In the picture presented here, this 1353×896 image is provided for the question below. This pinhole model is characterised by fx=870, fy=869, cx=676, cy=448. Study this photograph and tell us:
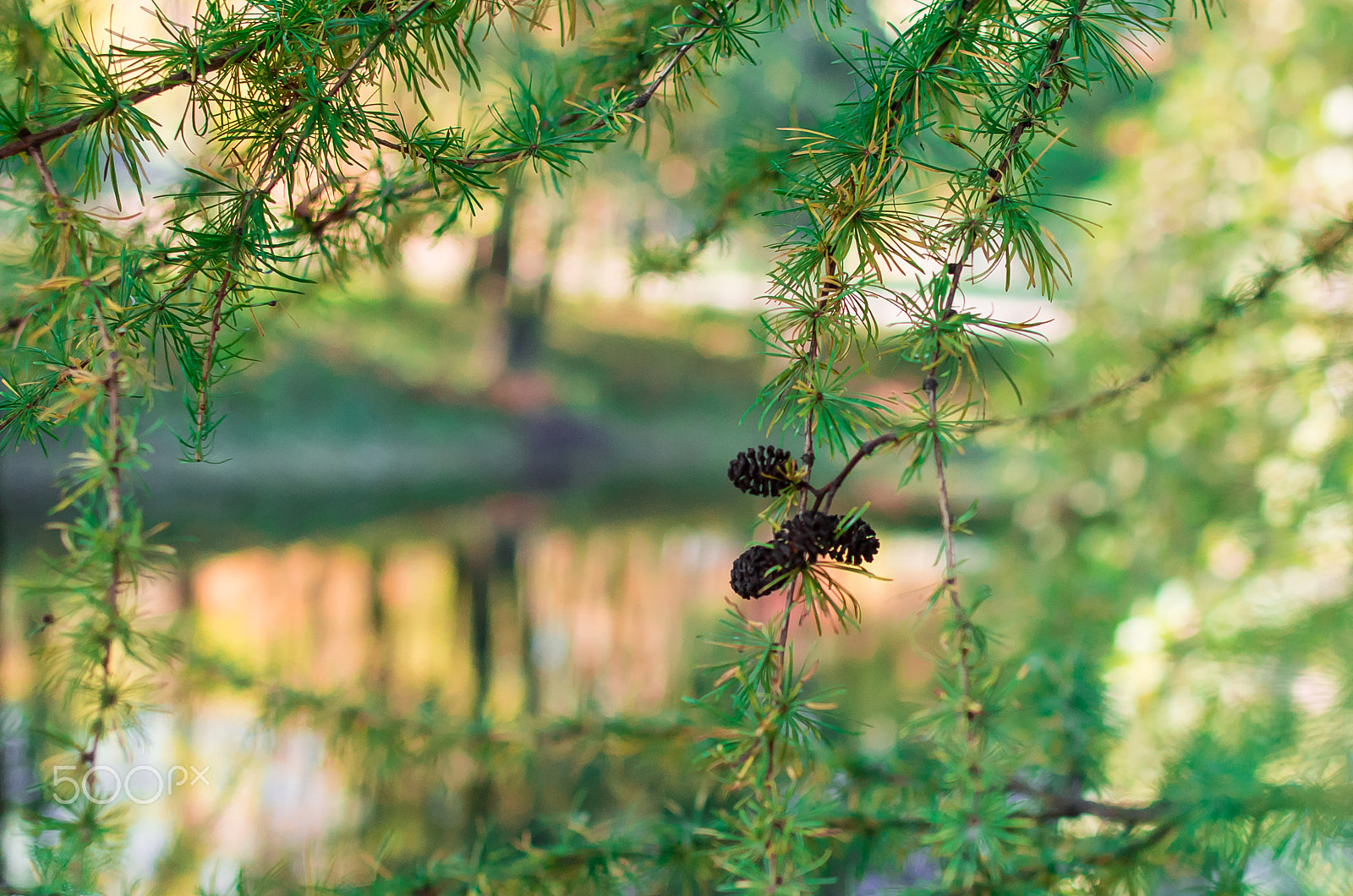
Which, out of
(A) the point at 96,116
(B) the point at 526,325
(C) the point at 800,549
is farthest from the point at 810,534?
(B) the point at 526,325

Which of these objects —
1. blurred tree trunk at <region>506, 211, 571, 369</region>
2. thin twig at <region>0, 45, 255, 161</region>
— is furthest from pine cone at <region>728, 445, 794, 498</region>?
blurred tree trunk at <region>506, 211, 571, 369</region>

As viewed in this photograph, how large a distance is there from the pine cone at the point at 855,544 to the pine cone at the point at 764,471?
2 centimetres

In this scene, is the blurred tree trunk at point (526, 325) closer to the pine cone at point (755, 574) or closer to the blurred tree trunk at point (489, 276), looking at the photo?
the blurred tree trunk at point (489, 276)

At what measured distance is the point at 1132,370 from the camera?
972mm

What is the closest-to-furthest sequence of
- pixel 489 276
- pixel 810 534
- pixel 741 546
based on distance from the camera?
pixel 810 534
pixel 741 546
pixel 489 276

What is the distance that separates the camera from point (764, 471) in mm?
242

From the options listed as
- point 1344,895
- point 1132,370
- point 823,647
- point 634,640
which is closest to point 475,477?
point 634,640

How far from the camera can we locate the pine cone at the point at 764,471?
241mm

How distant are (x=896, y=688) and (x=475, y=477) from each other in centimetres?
281

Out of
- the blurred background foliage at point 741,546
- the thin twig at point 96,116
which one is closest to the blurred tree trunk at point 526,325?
the blurred background foliage at point 741,546

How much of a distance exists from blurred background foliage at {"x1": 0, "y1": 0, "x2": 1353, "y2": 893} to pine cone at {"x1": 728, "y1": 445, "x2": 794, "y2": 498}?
0.06 meters

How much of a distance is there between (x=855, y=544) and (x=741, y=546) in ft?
3.93

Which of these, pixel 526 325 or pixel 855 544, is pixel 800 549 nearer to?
pixel 855 544

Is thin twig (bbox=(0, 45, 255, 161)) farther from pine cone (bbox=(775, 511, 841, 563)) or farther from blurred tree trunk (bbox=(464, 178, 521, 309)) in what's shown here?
blurred tree trunk (bbox=(464, 178, 521, 309))
